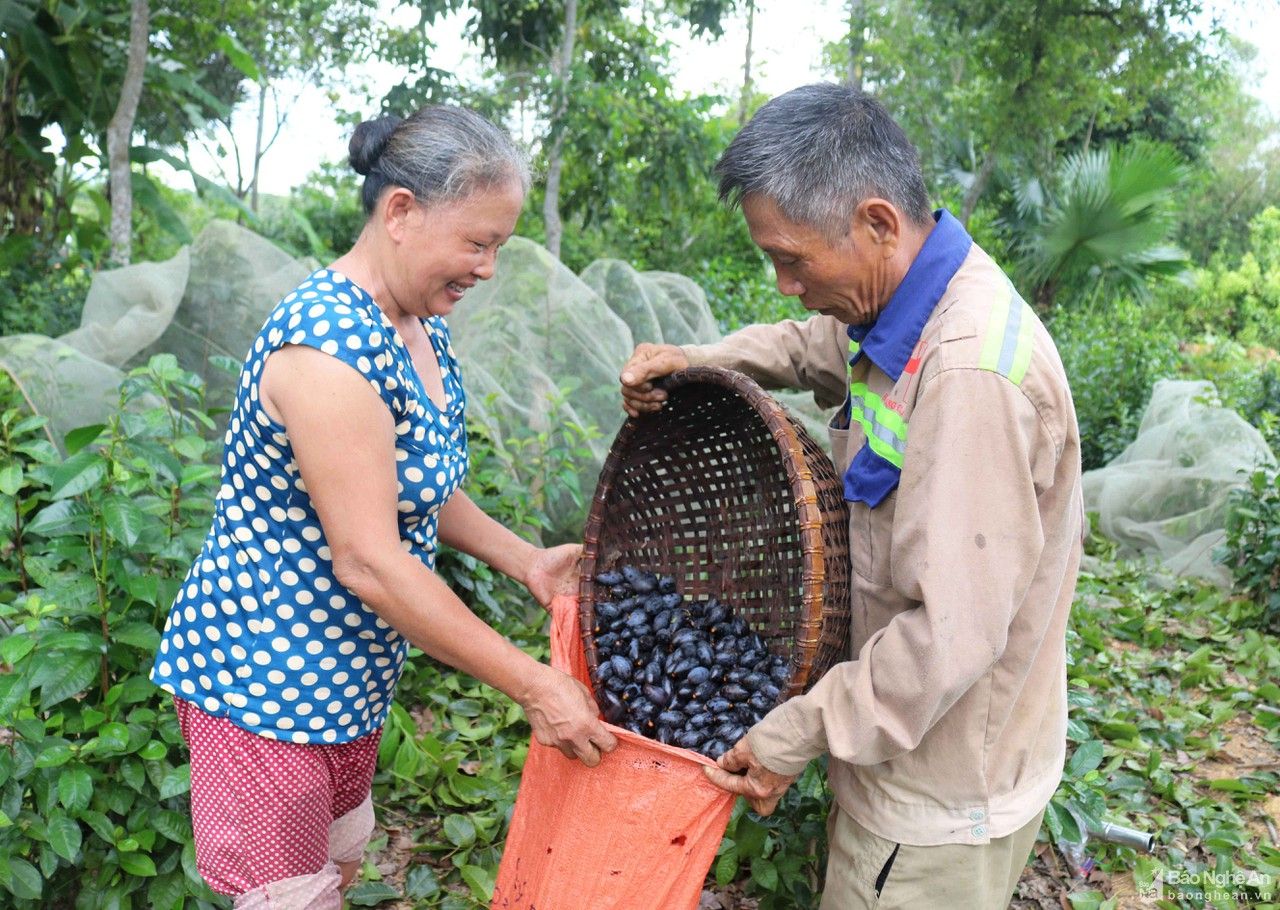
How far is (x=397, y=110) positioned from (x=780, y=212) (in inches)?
229

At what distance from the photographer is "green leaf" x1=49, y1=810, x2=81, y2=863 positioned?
192 cm

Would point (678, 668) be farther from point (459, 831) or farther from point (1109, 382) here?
point (1109, 382)

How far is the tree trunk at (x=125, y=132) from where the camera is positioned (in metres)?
5.48

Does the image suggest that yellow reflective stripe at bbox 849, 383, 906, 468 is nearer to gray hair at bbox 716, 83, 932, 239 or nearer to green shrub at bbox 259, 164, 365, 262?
gray hair at bbox 716, 83, 932, 239

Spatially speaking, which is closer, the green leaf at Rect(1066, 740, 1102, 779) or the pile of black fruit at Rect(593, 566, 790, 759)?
the pile of black fruit at Rect(593, 566, 790, 759)

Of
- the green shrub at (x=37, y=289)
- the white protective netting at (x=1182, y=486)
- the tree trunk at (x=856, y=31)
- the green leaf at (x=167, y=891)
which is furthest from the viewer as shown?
the tree trunk at (x=856, y=31)

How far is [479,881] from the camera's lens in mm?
2443

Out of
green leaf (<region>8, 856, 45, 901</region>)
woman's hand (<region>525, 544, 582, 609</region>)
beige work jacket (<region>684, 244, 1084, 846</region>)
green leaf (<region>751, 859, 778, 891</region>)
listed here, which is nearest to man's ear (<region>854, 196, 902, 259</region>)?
beige work jacket (<region>684, 244, 1084, 846</region>)

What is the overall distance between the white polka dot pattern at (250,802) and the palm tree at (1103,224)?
379 inches

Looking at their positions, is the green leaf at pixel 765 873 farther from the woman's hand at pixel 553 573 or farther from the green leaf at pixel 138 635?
the green leaf at pixel 138 635

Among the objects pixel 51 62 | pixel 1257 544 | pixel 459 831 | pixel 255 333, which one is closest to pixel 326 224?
pixel 51 62

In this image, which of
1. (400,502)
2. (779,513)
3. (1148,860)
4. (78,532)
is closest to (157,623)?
(78,532)

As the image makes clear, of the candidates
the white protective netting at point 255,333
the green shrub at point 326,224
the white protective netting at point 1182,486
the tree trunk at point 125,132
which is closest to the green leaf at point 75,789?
the white protective netting at point 255,333

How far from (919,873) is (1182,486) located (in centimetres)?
441
